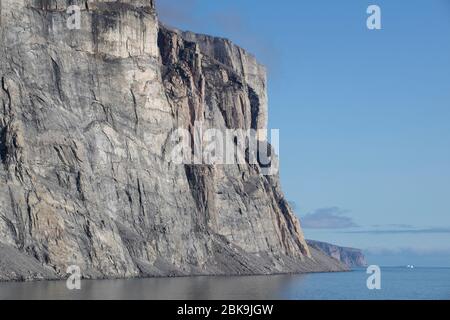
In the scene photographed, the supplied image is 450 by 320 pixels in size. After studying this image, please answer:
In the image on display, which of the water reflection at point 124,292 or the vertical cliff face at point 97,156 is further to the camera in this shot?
the vertical cliff face at point 97,156

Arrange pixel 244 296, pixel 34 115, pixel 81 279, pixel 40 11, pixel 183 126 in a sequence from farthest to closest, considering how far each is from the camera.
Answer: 1. pixel 183 126
2. pixel 40 11
3. pixel 34 115
4. pixel 81 279
5. pixel 244 296

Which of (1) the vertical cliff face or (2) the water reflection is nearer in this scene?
(2) the water reflection

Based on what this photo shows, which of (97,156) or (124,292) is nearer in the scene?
(124,292)

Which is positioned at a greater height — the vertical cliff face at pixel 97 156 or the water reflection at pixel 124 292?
the vertical cliff face at pixel 97 156

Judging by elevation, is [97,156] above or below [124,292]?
above

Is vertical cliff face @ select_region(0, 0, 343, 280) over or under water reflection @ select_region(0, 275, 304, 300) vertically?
over
